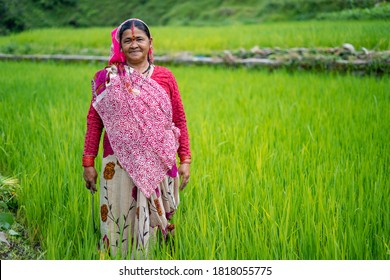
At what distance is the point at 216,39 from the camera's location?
286 inches

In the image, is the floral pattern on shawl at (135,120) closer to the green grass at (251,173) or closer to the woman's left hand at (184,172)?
the woman's left hand at (184,172)

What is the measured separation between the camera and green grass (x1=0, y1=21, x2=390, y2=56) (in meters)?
5.19

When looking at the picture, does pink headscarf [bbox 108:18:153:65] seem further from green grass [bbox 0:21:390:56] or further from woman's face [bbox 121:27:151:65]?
green grass [bbox 0:21:390:56]

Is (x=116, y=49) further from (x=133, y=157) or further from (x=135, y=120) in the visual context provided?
(x=133, y=157)

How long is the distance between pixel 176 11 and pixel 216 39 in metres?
2.39

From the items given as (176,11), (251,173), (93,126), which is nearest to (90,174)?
(93,126)

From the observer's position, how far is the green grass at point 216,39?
519 cm

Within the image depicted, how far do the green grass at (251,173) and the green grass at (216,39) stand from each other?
139 centimetres

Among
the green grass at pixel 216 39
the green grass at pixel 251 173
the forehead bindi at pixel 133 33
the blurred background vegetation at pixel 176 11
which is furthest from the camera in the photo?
the green grass at pixel 216 39

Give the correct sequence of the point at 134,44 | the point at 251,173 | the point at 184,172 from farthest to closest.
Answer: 1. the point at 251,173
2. the point at 184,172
3. the point at 134,44

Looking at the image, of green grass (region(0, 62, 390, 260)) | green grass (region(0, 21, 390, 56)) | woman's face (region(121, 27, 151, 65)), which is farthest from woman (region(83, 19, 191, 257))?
green grass (region(0, 21, 390, 56))

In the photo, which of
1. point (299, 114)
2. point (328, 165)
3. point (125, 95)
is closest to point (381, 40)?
point (299, 114)

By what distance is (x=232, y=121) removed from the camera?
3.12 meters

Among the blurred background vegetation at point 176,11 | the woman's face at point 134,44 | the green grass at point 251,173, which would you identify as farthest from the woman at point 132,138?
the blurred background vegetation at point 176,11
